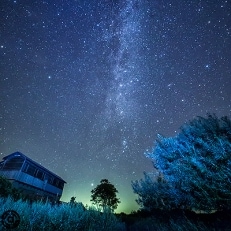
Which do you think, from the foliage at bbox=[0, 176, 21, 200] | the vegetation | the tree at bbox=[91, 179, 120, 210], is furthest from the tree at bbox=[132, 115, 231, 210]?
the tree at bbox=[91, 179, 120, 210]

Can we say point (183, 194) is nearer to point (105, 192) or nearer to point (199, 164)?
point (199, 164)

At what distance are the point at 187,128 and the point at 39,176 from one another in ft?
85.3

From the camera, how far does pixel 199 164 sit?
8.50 m

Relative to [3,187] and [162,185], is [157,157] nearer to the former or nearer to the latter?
[162,185]

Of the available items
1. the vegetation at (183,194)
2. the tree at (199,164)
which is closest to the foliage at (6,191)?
the vegetation at (183,194)

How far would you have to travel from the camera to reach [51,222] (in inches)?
218

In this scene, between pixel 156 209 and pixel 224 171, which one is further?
pixel 156 209

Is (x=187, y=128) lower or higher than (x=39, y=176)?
lower

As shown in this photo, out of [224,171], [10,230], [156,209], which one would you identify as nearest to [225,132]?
[224,171]

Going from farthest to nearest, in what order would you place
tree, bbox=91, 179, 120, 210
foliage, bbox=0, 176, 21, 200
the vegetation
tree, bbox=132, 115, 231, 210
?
tree, bbox=91, 179, 120, 210
foliage, bbox=0, 176, 21, 200
tree, bbox=132, 115, 231, 210
the vegetation

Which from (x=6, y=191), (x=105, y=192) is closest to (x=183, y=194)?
(x=6, y=191)

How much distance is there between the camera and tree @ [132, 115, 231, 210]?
8.20m

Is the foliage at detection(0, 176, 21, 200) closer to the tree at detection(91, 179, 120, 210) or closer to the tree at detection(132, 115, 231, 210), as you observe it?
the tree at detection(132, 115, 231, 210)

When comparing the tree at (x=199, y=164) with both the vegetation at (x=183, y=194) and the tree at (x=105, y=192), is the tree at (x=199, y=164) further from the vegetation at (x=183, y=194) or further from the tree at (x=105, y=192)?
the tree at (x=105, y=192)
